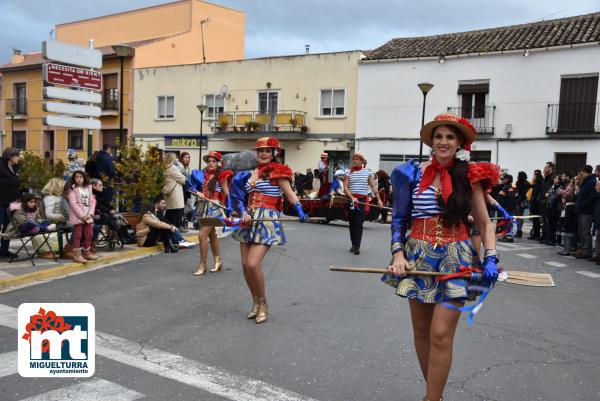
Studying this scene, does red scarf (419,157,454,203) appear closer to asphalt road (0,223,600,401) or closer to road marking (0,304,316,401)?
asphalt road (0,223,600,401)

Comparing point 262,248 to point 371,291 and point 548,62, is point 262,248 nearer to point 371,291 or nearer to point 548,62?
point 371,291

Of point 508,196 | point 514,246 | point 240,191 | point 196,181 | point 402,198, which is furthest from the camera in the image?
point 508,196

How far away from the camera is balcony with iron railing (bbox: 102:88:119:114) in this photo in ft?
113

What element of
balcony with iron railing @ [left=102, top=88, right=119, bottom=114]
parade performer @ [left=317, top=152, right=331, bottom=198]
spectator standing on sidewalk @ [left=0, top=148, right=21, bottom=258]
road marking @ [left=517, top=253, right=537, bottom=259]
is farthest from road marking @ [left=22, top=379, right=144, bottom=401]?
balcony with iron railing @ [left=102, top=88, right=119, bottom=114]

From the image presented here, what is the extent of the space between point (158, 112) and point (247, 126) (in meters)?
7.04

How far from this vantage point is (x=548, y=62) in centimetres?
2212

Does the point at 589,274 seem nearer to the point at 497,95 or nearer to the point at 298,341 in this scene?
the point at 298,341

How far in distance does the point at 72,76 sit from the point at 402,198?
10318mm

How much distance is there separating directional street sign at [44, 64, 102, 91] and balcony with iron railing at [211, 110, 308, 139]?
1603 centimetres

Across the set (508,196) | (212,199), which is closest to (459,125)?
(212,199)

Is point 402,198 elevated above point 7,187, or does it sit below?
above

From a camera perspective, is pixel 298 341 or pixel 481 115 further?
pixel 481 115

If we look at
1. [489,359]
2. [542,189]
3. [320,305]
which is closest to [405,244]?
[489,359]

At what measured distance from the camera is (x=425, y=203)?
3.62 meters
